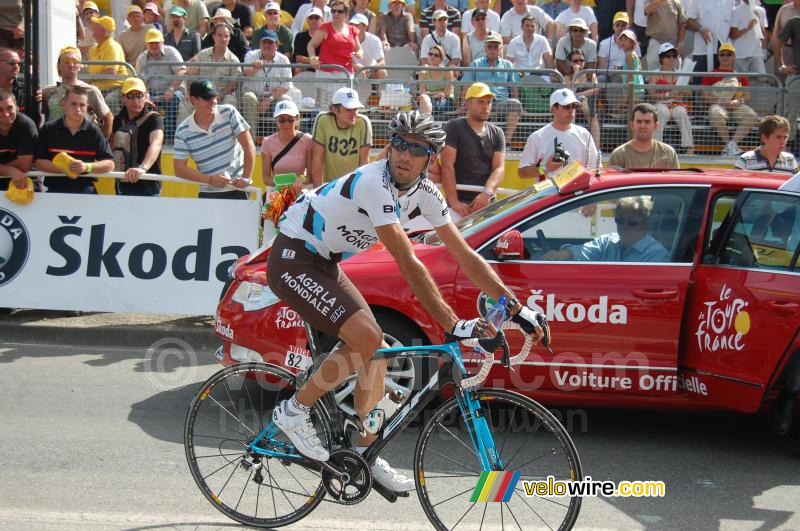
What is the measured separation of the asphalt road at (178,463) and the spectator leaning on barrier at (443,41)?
7.09m

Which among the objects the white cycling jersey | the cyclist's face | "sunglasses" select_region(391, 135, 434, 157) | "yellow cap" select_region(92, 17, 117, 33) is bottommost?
the white cycling jersey

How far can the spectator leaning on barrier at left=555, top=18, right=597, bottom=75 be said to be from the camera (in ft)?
44.1

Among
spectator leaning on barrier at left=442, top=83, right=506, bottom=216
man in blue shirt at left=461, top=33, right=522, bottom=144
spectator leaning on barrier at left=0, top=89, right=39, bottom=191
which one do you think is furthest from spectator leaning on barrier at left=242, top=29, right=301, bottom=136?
spectator leaning on barrier at left=442, top=83, right=506, bottom=216

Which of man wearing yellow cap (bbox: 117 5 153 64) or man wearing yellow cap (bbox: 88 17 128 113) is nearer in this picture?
man wearing yellow cap (bbox: 88 17 128 113)

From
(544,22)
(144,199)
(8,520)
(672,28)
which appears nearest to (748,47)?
(672,28)

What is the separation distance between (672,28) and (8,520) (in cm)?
1146

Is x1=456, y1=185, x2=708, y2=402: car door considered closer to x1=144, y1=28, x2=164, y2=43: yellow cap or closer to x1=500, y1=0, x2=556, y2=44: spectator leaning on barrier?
x1=144, y1=28, x2=164, y2=43: yellow cap

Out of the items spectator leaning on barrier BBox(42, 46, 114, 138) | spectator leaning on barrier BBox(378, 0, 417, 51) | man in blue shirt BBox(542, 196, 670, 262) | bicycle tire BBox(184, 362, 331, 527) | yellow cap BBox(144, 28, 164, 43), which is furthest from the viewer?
spectator leaning on barrier BBox(378, 0, 417, 51)

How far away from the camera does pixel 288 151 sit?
10227 millimetres

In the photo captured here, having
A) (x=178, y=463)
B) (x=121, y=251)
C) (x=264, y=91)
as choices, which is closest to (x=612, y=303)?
(x=178, y=463)

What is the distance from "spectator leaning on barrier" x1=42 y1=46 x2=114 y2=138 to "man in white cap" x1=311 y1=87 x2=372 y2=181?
8.25 feet

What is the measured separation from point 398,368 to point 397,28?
33.8ft

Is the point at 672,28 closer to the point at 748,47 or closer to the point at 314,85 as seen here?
the point at 748,47

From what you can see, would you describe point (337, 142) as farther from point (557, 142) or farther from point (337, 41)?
point (337, 41)
